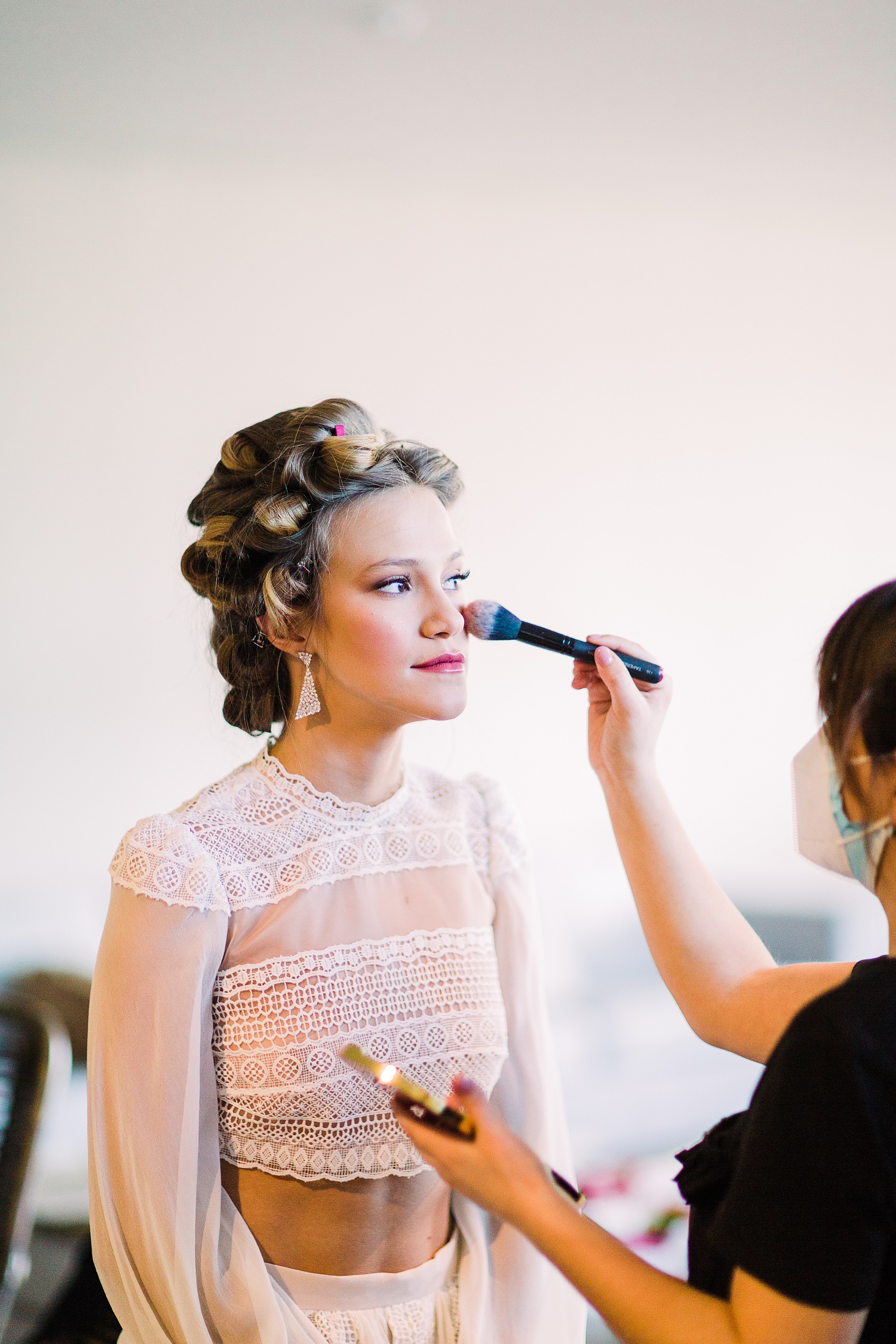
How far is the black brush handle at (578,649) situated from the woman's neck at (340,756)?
0.23m

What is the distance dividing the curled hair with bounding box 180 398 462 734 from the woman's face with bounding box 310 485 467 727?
0.03 metres


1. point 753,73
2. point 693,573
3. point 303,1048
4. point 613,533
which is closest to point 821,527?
point 693,573

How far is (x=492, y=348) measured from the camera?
2.50 meters

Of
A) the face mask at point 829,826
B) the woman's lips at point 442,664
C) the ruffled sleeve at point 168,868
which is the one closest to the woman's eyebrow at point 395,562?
the woman's lips at point 442,664

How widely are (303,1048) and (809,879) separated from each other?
198cm

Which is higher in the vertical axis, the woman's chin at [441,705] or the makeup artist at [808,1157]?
the woman's chin at [441,705]

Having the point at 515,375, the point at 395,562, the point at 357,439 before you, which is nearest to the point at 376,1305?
the point at 395,562

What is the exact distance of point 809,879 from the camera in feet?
9.07

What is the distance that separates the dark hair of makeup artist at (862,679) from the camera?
0.77 m

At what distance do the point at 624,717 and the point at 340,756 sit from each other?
1.22 feet

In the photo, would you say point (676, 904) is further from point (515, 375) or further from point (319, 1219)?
point (515, 375)

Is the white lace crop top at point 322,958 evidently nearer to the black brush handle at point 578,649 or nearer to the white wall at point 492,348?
the black brush handle at point 578,649

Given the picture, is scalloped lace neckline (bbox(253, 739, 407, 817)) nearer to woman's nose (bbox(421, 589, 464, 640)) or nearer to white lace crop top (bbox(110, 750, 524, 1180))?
white lace crop top (bbox(110, 750, 524, 1180))

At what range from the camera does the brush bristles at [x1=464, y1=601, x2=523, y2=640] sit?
124 cm
